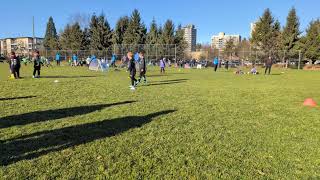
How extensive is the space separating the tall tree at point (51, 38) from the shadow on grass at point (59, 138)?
8133 cm

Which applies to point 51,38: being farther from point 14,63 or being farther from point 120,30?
point 14,63

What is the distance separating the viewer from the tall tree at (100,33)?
67.1 m

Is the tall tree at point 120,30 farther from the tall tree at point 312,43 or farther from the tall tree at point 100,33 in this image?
the tall tree at point 312,43

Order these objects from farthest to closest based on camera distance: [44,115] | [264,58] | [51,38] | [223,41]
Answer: [223,41] < [51,38] < [264,58] < [44,115]

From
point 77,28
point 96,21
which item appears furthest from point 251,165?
point 77,28

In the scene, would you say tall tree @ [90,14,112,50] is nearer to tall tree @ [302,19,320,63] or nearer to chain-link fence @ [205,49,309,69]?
chain-link fence @ [205,49,309,69]

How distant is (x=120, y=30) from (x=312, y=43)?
3660 cm

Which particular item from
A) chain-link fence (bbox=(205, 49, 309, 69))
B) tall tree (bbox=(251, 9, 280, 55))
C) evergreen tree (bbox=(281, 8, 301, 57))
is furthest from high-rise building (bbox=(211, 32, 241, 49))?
evergreen tree (bbox=(281, 8, 301, 57))

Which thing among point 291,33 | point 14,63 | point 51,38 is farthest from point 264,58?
point 51,38

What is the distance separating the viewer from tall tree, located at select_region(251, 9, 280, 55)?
65.8m

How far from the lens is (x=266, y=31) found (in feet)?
218

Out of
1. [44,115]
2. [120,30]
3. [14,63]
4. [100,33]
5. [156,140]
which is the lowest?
[156,140]

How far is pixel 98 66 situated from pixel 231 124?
93.9 feet

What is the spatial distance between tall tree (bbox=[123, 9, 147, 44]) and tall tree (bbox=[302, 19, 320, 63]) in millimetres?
30602
